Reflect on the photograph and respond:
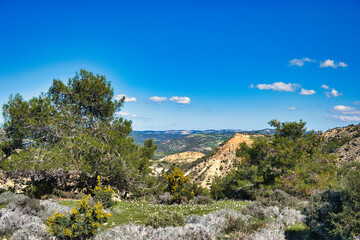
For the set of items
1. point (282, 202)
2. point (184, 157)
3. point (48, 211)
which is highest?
point (48, 211)

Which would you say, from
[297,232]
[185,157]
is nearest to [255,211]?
[297,232]

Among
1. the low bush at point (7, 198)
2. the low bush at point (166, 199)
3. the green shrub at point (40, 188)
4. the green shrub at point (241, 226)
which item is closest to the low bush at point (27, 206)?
the low bush at point (7, 198)

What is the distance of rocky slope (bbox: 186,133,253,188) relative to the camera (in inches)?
2566

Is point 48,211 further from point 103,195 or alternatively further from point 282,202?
point 282,202

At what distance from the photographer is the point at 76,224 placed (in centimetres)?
650

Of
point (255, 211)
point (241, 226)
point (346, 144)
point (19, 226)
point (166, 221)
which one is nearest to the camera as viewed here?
point (19, 226)

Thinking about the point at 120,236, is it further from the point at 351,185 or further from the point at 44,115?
the point at 44,115

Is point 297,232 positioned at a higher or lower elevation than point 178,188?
higher

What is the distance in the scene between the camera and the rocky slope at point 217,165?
6518 centimetres

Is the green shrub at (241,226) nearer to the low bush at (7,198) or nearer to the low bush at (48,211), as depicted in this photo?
the low bush at (48,211)

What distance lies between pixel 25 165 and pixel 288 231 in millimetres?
15401

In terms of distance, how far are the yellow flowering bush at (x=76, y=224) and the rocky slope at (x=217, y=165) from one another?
180 ft

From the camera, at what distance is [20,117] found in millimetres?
16203

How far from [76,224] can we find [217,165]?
6646 cm
